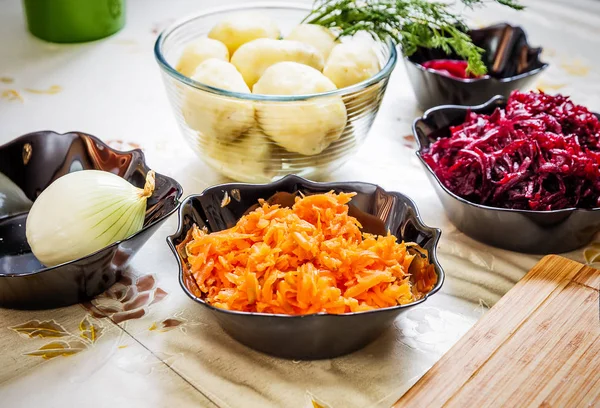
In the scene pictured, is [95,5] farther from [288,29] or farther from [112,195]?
[112,195]

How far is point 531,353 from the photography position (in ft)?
3.00

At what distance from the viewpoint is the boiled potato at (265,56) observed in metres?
1.27

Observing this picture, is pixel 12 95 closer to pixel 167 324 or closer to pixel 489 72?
pixel 167 324

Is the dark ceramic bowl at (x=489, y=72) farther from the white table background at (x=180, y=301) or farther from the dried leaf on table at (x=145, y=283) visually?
the dried leaf on table at (x=145, y=283)

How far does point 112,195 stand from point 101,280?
0.44ft

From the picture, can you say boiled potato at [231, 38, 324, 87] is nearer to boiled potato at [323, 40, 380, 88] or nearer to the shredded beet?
boiled potato at [323, 40, 380, 88]

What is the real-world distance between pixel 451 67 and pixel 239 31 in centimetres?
57

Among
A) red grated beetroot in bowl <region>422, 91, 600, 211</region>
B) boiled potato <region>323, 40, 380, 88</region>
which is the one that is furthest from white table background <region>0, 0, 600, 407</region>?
boiled potato <region>323, 40, 380, 88</region>

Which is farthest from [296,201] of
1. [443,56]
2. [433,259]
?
[443,56]

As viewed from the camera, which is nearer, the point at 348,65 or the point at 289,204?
the point at 289,204

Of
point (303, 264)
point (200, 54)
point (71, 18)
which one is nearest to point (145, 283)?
point (303, 264)

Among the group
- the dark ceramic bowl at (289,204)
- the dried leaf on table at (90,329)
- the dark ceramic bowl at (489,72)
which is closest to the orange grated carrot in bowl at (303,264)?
the dark ceramic bowl at (289,204)

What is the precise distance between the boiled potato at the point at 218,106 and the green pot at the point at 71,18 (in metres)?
0.80

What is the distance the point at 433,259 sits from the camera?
3.22 ft
